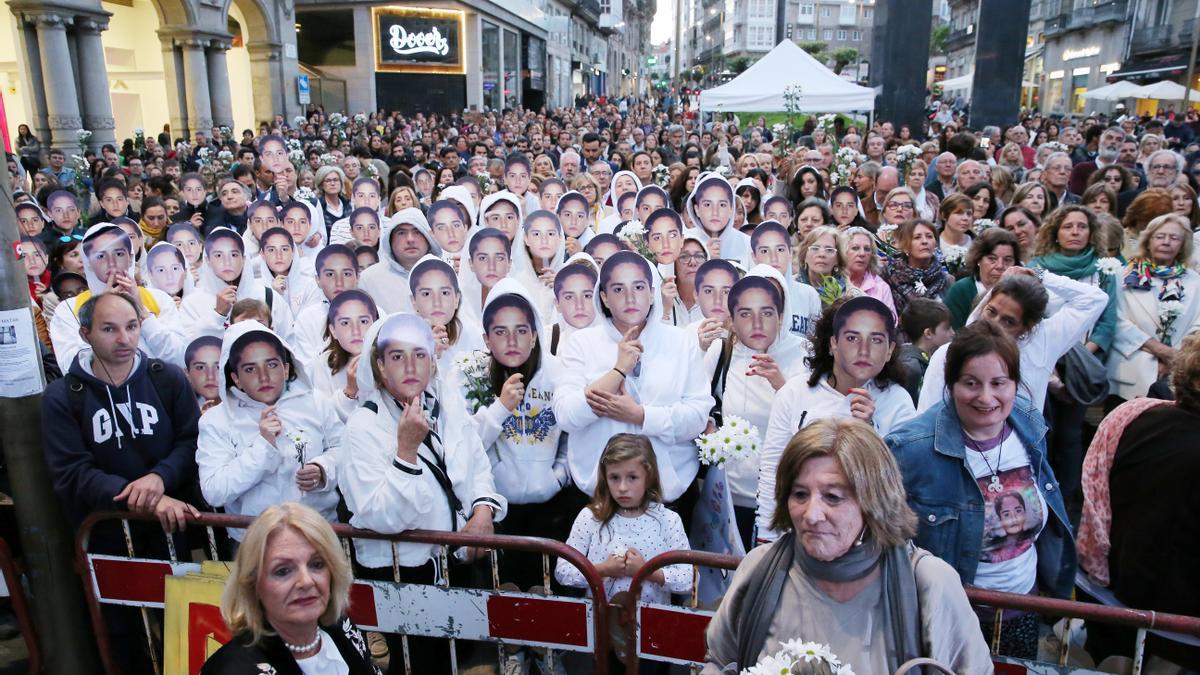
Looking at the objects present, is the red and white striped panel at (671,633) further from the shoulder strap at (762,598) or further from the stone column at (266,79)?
the stone column at (266,79)

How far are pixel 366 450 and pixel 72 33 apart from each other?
60.1ft

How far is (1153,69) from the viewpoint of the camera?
3988cm

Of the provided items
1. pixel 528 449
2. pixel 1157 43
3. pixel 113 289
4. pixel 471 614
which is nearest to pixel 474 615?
pixel 471 614

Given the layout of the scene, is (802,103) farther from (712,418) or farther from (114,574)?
(114,574)

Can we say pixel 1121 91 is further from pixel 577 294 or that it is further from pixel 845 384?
pixel 845 384

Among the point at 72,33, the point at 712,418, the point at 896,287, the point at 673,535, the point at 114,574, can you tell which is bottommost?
the point at 114,574

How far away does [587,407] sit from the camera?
→ 4.37 meters

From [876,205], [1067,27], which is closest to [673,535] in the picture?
[876,205]

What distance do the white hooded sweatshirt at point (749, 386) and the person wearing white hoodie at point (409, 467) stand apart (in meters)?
1.39

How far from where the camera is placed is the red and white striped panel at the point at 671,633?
3.44m

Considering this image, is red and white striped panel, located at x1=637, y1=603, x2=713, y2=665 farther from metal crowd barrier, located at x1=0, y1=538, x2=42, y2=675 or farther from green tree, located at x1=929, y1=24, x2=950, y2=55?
green tree, located at x1=929, y1=24, x2=950, y2=55

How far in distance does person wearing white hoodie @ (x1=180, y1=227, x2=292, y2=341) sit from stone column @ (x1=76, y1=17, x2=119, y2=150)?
13.6m

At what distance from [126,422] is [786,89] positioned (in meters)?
16.4

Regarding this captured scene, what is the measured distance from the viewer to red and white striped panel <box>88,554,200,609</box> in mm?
3957
